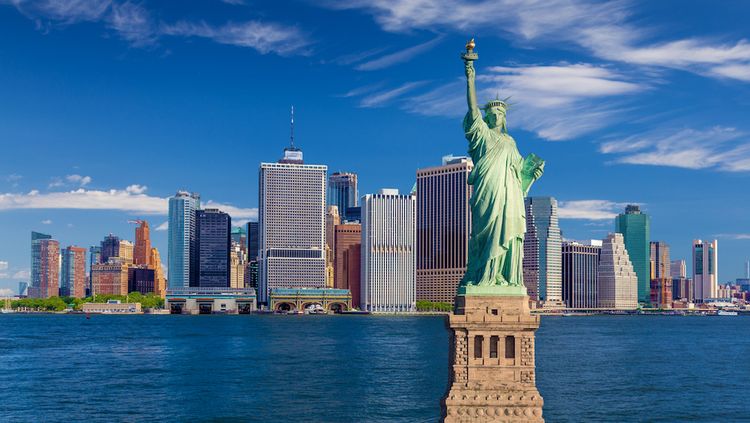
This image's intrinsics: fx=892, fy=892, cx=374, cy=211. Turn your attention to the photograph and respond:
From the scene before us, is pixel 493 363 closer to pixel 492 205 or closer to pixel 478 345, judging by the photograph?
pixel 478 345

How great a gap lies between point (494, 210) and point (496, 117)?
3.95m

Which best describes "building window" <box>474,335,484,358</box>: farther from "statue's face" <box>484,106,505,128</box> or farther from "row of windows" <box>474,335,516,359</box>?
"statue's face" <box>484,106,505,128</box>

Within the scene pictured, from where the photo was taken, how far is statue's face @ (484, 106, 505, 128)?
3572cm

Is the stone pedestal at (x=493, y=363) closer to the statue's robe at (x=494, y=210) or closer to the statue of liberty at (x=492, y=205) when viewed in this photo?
the statue of liberty at (x=492, y=205)

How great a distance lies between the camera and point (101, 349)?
133375 mm

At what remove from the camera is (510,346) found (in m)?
33.2

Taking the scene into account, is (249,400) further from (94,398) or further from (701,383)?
(701,383)

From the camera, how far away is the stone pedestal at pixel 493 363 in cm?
3250

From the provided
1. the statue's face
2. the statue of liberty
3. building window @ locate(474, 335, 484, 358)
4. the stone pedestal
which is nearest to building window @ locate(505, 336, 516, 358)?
the stone pedestal

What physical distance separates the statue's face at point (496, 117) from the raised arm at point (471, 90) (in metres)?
1.22

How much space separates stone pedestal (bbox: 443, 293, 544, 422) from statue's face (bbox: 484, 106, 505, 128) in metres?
7.11

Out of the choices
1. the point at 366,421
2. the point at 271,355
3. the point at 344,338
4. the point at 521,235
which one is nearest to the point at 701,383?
the point at 366,421

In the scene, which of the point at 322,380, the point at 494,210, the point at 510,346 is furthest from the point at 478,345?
the point at 322,380

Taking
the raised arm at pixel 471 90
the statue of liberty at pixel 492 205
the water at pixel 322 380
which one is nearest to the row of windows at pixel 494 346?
the statue of liberty at pixel 492 205
